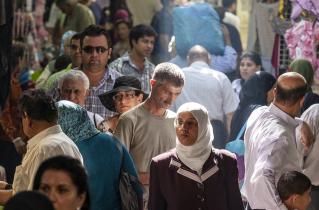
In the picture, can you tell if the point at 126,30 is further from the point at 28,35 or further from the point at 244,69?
the point at 244,69

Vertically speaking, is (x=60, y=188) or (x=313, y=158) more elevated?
(x=60, y=188)

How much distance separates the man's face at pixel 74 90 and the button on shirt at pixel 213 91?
56.7 inches

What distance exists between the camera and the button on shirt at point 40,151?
1814 millimetres

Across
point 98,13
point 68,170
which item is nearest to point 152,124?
point 68,170

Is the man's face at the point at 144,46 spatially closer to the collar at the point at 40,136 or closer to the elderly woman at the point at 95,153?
the elderly woman at the point at 95,153

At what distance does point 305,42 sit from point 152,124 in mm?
2440

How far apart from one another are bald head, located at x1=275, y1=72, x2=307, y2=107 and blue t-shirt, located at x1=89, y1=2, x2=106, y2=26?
415cm

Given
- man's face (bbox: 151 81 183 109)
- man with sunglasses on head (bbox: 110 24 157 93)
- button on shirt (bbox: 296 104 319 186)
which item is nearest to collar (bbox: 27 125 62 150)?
man's face (bbox: 151 81 183 109)

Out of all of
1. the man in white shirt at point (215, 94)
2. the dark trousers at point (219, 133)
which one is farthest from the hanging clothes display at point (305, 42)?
the dark trousers at point (219, 133)

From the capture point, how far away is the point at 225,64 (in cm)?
461

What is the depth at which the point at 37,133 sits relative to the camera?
1.89 m

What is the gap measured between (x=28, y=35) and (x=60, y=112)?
14.8 feet

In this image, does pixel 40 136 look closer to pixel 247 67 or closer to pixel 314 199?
Result: pixel 314 199

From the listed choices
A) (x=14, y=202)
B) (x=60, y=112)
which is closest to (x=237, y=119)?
(x=60, y=112)
